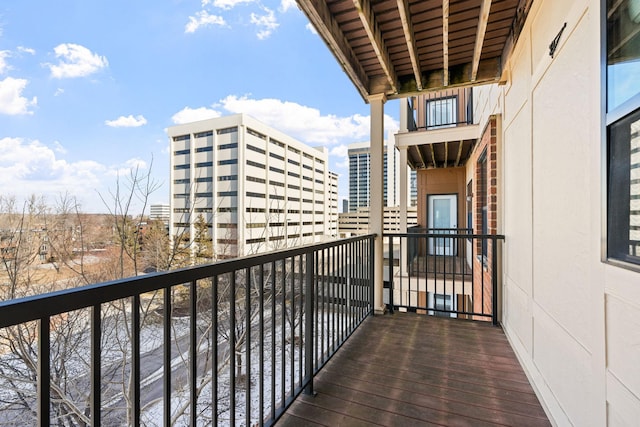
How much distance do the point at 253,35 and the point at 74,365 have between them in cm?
2166

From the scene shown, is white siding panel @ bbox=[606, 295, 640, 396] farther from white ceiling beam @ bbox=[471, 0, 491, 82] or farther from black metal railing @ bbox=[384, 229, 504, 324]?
white ceiling beam @ bbox=[471, 0, 491, 82]

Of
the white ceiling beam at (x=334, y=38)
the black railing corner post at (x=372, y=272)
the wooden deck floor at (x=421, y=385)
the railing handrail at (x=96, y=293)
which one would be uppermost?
the white ceiling beam at (x=334, y=38)

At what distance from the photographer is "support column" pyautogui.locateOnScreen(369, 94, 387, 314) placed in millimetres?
3436

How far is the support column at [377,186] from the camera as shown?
3.44m

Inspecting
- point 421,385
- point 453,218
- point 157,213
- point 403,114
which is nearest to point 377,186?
point 421,385

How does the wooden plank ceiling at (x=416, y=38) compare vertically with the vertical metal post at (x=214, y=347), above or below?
above

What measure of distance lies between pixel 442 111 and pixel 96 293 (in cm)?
796

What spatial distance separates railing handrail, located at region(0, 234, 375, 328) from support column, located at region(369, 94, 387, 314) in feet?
7.64

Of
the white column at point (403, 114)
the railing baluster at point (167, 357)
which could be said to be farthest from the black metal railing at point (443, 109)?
the railing baluster at point (167, 357)

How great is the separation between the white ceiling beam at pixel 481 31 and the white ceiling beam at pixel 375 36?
0.77m

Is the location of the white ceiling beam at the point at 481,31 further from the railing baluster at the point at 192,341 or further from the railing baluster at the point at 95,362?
the railing baluster at the point at 95,362

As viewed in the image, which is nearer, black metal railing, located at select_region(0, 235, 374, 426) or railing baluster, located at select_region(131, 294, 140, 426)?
black metal railing, located at select_region(0, 235, 374, 426)

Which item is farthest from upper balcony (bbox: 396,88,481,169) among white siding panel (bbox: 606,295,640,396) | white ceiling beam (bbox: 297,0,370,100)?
white siding panel (bbox: 606,295,640,396)

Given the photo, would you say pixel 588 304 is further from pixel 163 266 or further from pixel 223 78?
pixel 223 78
